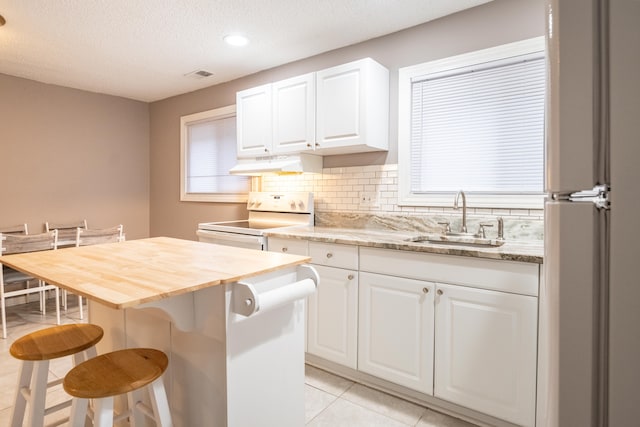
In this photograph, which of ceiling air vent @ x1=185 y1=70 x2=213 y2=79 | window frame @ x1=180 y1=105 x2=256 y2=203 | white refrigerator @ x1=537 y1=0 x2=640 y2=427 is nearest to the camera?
white refrigerator @ x1=537 y1=0 x2=640 y2=427

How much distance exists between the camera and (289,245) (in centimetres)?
260

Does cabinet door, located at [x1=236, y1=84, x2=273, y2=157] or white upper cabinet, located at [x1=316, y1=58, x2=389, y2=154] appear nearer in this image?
white upper cabinet, located at [x1=316, y1=58, x2=389, y2=154]

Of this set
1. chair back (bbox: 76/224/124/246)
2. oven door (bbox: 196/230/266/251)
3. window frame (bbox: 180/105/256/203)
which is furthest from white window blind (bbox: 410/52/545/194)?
chair back (bbox: 76/224/124/246)

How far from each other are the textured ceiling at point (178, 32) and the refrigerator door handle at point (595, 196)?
2.36 metres

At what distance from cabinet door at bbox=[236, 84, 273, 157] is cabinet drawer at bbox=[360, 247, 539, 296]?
1.51m

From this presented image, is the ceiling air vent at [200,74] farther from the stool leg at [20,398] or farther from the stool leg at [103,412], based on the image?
the stool leg at [103,412]

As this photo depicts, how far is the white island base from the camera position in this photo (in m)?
1.30

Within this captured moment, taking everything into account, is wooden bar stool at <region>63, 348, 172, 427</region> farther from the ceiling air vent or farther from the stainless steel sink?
the ceiling air vent

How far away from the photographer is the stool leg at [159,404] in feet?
4.17

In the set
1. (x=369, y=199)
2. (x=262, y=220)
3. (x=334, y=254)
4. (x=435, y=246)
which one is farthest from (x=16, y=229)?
(x=435, y=246)

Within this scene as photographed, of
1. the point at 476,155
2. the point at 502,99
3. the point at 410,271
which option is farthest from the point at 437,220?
the point at 502,99

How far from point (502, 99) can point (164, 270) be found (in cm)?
224

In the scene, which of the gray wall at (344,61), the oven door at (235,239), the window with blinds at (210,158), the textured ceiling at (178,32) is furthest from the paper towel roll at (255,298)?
the window with blinds at (210,158)

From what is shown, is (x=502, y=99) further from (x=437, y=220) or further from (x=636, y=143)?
(x=636, y=143)
